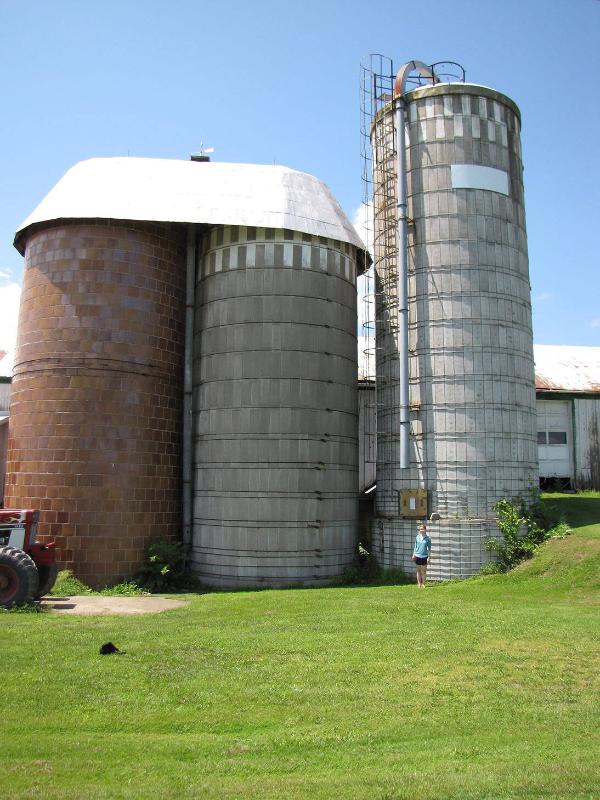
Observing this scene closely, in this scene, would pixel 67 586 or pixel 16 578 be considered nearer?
pixel 16 578

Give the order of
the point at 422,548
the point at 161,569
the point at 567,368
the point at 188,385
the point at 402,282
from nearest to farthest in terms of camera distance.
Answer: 1. the point at 422,548
2. the point at 161,569
3. the point at 402,282
4. the point at 188,385
5. the point at 567,368


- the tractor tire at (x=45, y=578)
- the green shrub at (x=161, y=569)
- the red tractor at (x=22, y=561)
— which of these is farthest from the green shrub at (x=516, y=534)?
the red tractor at (x=22, y=561)

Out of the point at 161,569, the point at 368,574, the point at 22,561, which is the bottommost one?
the point at 368,574

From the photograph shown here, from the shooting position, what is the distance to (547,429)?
35656mm

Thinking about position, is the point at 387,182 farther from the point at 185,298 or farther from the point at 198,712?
the point at 198,712

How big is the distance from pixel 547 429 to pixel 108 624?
85.7 feet

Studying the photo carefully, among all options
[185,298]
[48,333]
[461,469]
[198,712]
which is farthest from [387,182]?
[198,712]

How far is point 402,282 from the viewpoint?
82.0 ft

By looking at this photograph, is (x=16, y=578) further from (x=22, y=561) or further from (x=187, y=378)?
(x=187, y=378)

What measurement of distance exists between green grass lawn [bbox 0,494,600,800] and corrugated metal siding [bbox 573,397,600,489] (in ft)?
64.5

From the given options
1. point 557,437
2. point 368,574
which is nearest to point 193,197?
point 368,574

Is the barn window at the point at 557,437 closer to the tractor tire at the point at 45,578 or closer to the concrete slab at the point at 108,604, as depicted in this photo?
the concrete slab at the point at 108,604

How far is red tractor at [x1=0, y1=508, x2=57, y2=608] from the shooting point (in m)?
17.0

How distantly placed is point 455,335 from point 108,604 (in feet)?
45.6
